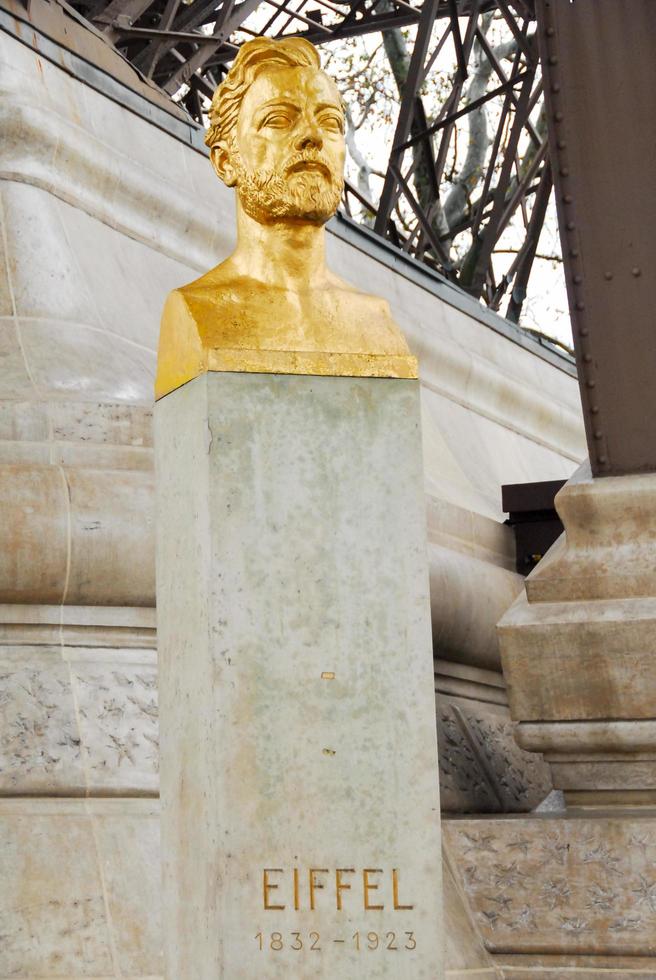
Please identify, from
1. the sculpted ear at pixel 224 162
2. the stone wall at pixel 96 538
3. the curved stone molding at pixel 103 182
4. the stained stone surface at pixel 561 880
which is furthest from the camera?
the curved stone molding at pixel 103 182

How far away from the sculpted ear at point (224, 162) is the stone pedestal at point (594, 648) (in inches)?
73.3

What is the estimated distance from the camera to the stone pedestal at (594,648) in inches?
219

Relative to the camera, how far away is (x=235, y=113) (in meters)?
4.45

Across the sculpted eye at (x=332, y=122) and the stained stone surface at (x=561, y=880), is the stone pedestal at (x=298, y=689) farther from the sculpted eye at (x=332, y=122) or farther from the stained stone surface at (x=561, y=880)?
the stained stone surface at (x=561, y=880)

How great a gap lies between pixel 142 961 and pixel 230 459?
161 cm

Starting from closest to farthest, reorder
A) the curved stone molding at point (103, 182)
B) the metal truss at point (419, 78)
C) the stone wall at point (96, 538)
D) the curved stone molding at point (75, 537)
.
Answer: the stone wall at point (96, 538), the curved stone molding at point (75, 537), the curved stone molding at point (103, 182), the metal truss at point (419, 78)

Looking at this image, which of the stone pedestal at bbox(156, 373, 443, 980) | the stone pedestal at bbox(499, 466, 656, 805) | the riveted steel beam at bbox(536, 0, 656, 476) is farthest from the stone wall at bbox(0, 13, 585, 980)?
the riveted steel beam at bbox(536, 0, 656, 476)

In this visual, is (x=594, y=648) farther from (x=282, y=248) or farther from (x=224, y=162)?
(x=224, y=162)

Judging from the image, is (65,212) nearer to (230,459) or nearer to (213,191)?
(213,191)

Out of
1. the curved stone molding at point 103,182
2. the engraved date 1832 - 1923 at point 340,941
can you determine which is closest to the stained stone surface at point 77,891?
the engraved date 1832 - 1923 at point 340,941

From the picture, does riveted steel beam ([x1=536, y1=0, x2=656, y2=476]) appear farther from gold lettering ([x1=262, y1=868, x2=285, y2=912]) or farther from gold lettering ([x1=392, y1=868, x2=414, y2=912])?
gold lettering ([x1=262, y1=868, x2=285, y2=912])

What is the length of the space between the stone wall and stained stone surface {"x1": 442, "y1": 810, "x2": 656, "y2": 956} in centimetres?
→ 14

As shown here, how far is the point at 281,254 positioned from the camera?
171 inches

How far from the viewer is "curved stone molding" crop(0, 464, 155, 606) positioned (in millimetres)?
5504
